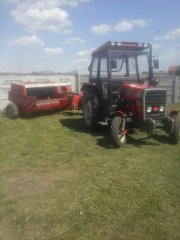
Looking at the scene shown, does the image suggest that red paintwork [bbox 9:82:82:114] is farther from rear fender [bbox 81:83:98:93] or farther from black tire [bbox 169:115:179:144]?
black tire [bbox 169:115:179:144]

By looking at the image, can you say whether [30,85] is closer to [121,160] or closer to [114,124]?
[114,124]

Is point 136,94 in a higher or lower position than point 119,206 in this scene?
higher

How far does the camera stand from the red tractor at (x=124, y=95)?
20.8ft

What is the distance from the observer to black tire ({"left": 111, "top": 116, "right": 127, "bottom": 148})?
6191 millimetres

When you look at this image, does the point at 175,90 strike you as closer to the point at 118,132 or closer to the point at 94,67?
the point at 94,67

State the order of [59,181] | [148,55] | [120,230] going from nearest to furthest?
[120,230] → [59,181] → [148,55]

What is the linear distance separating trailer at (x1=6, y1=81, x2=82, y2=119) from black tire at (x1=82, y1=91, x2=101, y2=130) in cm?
219

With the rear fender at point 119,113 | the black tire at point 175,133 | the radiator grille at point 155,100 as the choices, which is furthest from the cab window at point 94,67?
the black tire at point 175,133

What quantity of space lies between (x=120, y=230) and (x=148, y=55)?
5.18m

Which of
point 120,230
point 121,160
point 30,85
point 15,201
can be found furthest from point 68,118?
point 120,230

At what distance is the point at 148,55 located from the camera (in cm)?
744

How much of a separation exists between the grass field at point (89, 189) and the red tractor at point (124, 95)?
18.0 inches

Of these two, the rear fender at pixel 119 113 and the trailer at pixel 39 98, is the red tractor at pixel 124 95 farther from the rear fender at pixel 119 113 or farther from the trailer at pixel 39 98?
the trailer at pixel 39 98

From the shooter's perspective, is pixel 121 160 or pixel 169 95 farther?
pixel 169 95
